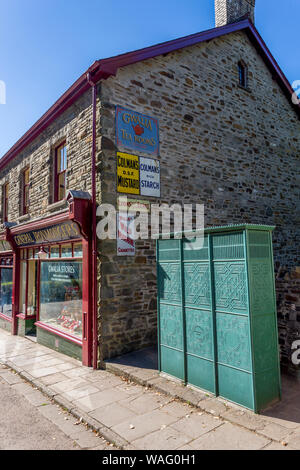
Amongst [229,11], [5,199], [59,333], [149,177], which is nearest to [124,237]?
[149,177]

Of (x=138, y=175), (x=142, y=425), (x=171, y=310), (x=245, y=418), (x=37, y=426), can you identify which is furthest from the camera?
(x=138, y=175)

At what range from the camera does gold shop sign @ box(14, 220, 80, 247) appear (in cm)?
768

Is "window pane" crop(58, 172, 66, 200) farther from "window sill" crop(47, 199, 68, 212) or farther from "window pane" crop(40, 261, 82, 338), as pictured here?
"window pane" crop(40, 261, 82, 338)

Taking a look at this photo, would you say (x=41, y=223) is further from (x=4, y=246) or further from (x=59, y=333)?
(x=4, y=246)

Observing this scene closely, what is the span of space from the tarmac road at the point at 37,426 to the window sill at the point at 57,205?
4.53m

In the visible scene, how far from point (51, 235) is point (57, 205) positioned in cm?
86

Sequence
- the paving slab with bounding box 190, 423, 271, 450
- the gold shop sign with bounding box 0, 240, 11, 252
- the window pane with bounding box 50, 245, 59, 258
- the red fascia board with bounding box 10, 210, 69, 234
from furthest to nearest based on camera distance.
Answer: the gold shop sign with bounding box 0, 240, 11, 252 < the window pane with bounding box 50, 245, 59, 258 < the red fascia board with bounding box 10, 210, 69, 234 < the paving slab with bounding box 190, 423, 271, 450

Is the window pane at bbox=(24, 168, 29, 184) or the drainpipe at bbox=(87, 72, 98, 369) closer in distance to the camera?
the drainpipe at bbox=(87, 72, 98, 369)

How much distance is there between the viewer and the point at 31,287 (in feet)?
36.0

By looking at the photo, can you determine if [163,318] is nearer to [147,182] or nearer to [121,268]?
[121,268]

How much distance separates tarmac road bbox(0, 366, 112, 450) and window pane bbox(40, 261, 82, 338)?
7.23 ft

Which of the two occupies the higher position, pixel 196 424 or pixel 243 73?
pixel 243 73

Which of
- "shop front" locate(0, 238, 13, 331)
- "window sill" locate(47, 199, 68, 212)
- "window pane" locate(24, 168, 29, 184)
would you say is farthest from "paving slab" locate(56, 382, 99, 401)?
"window pane" locate(24, 168, 29, 184)
